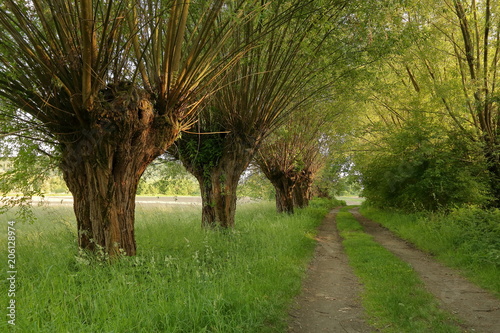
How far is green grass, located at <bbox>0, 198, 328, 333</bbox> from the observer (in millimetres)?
3812

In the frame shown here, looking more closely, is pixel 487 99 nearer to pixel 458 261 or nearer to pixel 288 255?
pixel 458 261

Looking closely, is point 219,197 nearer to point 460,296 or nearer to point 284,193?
point 460,296

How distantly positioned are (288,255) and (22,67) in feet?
21.6

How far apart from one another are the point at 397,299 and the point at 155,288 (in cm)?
387

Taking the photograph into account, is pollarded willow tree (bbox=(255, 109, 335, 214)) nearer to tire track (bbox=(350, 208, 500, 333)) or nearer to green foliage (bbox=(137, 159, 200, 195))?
green foliage (bbox=(137, 159, 200, 195))

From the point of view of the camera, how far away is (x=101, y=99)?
5496mm

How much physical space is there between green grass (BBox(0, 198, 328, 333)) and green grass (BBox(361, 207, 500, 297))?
3.69 m

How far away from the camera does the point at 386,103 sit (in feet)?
59.2

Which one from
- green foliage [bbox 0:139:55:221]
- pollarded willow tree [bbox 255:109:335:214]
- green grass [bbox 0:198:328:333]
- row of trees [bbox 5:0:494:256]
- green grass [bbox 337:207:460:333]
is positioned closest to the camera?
green grass [bbox 0:198:328:333]

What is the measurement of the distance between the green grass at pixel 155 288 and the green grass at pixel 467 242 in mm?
3690

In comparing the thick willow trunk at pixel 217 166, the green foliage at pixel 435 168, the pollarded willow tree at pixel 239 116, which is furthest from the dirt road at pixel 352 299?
the green foliage at pixel 435 168

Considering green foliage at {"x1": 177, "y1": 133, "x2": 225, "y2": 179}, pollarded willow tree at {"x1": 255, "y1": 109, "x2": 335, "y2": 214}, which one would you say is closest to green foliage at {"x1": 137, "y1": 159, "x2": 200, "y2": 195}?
green foliage at {"x1": 177, "y1": 133, "x2": 225, "y2": 179}

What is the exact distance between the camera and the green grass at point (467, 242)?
704cm

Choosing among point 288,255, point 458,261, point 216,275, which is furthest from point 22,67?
point 458,261
